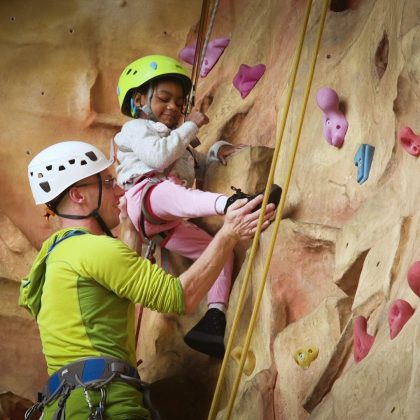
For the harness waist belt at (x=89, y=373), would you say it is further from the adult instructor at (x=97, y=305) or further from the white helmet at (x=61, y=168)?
the white helmet at (x=61, y=168)

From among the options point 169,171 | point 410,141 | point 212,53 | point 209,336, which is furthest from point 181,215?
point 212,53

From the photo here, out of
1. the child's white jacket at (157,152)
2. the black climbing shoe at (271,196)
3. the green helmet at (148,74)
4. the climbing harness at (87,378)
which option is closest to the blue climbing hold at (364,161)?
the black climbing shoe at (271,196)

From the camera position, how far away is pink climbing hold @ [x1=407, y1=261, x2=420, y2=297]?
3.19m

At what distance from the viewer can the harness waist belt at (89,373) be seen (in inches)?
149

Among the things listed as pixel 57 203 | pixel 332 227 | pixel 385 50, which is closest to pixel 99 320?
pixel 57 203

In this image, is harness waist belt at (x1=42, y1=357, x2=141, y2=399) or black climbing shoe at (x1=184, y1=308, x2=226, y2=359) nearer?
harness waist belt at (x1=42, y1=357, x2=141, y2=399)

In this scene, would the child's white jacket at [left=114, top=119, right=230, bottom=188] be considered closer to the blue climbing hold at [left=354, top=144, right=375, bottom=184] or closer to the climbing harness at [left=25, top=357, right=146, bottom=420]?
the blue climbing hold at [left=354, top=144, right=375, bottom=184]

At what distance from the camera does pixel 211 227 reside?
4863 mm

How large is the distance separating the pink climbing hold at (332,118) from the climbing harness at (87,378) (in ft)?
4.22

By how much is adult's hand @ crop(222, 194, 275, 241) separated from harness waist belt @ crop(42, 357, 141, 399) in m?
0.67

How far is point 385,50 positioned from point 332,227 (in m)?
0.76

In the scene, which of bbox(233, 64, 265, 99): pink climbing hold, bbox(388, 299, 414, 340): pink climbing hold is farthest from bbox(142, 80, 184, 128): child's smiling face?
bbox(388, 299, 414, 340): pink climbing hold

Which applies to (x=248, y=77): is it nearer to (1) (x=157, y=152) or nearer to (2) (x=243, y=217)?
(1) (x=157, y=152)

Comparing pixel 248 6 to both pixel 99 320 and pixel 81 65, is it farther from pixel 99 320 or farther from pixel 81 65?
pixel 99 320
